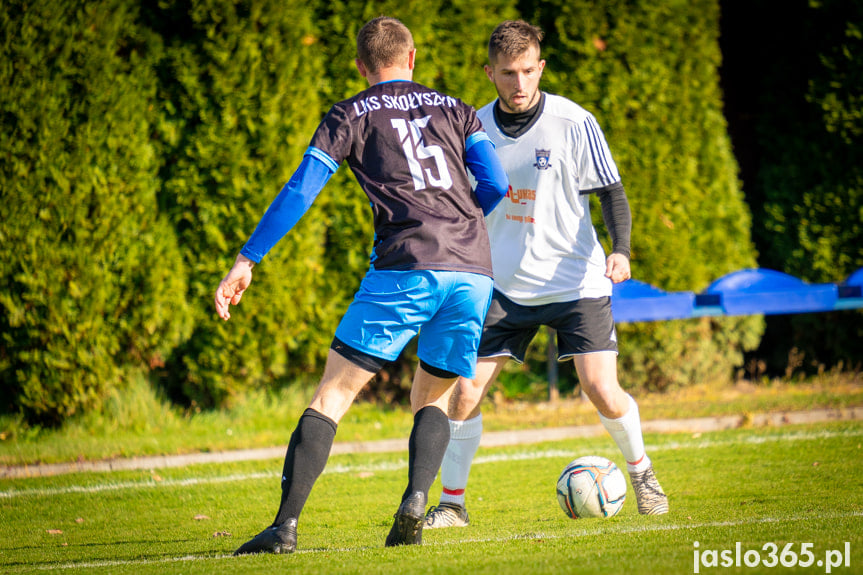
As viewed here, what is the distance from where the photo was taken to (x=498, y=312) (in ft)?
15.2

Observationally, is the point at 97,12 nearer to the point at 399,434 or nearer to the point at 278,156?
the point at 278,156

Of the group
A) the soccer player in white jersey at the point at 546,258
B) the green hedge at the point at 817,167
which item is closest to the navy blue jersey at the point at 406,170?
the soccer player in white jersey at the point at 546,258

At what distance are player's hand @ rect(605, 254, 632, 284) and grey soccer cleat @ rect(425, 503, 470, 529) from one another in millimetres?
1430

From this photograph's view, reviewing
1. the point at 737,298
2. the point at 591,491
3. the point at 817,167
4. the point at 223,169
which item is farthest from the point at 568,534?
the point at 817,167

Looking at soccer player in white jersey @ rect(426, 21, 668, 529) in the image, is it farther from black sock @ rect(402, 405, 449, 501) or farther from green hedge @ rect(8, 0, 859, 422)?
green hedge @ rect(8, 0, 859, 422)

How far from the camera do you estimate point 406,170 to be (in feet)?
11.9

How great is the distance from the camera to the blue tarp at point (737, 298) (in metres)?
8.16

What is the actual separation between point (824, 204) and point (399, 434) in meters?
5.55

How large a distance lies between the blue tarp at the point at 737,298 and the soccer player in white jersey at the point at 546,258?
357 cm

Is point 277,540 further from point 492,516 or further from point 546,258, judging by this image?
point 546,258

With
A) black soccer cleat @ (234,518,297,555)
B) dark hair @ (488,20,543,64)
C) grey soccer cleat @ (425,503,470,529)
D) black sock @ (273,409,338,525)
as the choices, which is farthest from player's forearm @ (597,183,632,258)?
black soccer cleat @ (234,518,297,555)

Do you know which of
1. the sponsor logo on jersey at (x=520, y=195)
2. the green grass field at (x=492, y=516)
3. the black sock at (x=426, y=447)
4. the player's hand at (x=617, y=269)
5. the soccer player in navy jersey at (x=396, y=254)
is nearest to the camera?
the green grass field at (x=492, y=516)

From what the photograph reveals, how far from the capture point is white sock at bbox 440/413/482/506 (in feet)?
15.1

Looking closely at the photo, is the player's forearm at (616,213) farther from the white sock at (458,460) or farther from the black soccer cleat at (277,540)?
the black soccer cleat at (277,540)
